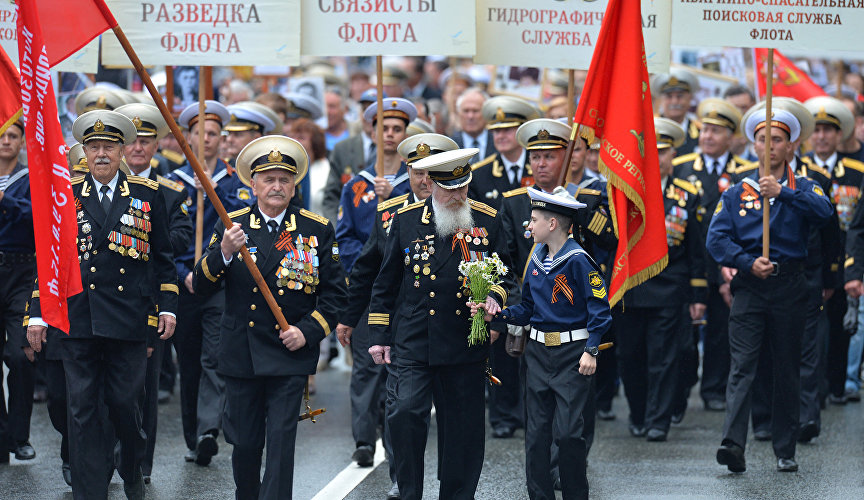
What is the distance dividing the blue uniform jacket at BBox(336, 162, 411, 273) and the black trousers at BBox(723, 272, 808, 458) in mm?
2712

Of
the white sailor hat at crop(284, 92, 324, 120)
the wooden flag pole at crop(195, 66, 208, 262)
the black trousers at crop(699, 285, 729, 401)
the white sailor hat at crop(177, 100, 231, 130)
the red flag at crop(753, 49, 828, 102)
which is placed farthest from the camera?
the white sailor hat at crop(284, 92, 324, 120)

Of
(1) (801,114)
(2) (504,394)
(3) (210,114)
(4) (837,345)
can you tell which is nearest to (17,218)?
(3) (210,114)

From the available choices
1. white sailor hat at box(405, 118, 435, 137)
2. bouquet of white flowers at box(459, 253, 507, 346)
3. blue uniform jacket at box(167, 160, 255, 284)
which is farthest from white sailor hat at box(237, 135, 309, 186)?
white sailor hat at box(405, 118, 435, 137)

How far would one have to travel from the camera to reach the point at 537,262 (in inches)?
343

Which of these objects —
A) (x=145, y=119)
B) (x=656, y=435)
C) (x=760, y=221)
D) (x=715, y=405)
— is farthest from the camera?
(x=715, y=405)

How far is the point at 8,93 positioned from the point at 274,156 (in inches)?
74.1

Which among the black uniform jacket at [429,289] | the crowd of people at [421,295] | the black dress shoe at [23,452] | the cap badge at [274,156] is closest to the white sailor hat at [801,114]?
the crowd of people at [421,295]

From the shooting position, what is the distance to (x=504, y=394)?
38.0ft

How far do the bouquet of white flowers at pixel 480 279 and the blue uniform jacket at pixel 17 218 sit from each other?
11.4 feet

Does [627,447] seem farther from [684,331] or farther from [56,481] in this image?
[56,481]

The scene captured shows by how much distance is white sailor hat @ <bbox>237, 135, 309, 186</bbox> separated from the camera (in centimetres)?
834

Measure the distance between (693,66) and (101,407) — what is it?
11.7 m

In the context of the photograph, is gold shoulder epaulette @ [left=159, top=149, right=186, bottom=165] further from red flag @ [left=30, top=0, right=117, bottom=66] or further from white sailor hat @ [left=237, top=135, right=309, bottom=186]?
red flag @ [left=30, top=0, right=117, bottom=66]

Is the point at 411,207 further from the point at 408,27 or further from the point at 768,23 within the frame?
the point at 768,23
